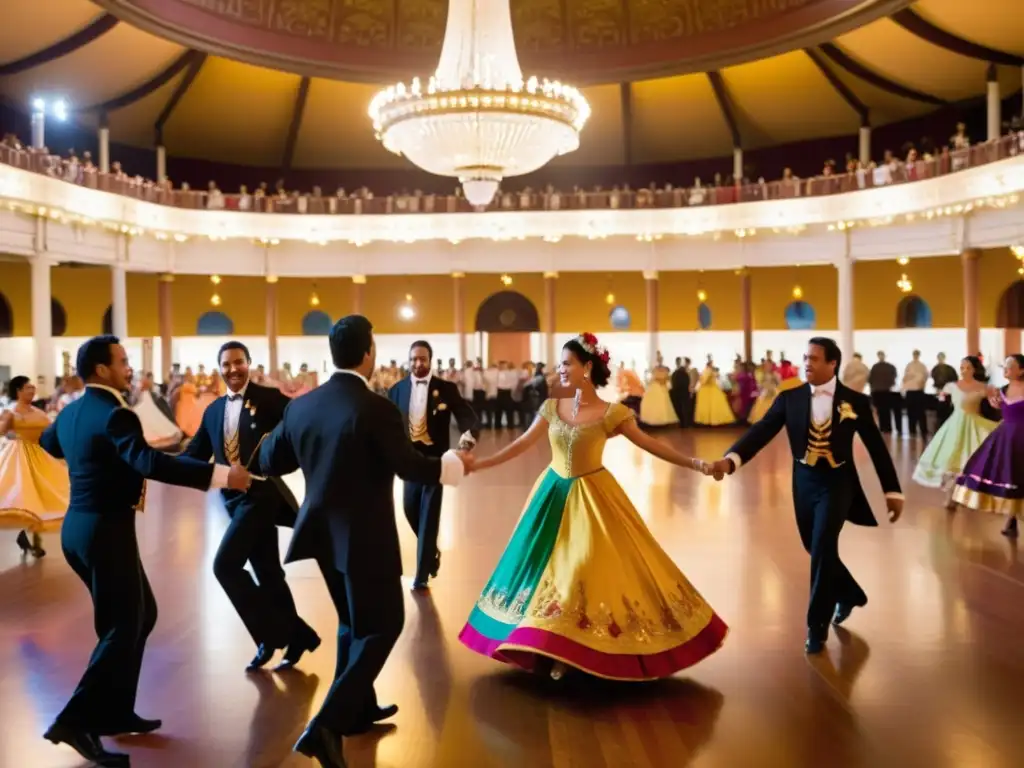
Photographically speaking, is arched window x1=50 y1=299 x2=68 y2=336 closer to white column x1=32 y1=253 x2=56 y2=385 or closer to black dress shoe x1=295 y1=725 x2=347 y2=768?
white column x1=32 y1=253 x2=56 y2=385

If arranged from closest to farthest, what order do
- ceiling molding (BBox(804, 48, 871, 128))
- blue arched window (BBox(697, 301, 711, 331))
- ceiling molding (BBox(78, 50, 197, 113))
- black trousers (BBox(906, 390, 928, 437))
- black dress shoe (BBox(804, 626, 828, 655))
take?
black dress shoe (BBox(804, 626, 828, 655)) < black trousers (BBox(906, 390, 928, 437)) < ceiling molding (BBox(78, 50, 197, 113)) < ceiling molding (BBox(804, 48, 871, 128)) < blue arched window (BBox(697, 301, 711, 331))

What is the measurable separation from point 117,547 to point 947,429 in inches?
355

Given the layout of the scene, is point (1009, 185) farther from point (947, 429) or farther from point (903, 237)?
point (947, 429)

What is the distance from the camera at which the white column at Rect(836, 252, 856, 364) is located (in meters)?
22.4

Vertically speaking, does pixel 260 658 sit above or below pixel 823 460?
below

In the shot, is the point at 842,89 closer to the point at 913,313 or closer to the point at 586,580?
the point at 913,313

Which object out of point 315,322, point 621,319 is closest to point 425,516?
point 621,319

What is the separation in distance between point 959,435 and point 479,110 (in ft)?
20.8

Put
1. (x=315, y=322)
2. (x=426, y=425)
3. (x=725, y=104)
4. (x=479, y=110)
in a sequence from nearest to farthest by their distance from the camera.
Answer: (x=426, y=425), (x=479, y=110), (x=725, y=104), (x=315, y=322)

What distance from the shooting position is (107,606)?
13.7ft

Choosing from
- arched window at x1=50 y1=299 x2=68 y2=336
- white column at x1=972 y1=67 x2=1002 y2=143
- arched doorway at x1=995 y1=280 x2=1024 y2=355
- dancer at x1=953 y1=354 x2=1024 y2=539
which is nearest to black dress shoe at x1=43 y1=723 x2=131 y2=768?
dancer at x1=953 y1=354 x2=1024 y2=539

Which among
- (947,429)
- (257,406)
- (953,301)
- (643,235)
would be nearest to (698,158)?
(643,235)

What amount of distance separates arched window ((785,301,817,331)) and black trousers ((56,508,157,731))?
79.8 feet

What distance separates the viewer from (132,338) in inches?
1054
